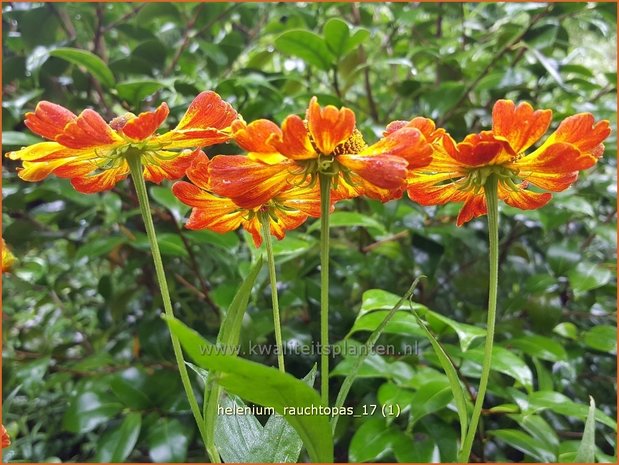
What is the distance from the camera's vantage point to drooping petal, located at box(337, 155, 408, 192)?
0.18 metres

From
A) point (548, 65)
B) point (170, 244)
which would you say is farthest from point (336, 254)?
point (548, 65)

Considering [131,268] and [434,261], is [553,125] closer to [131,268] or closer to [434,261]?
[434,261]

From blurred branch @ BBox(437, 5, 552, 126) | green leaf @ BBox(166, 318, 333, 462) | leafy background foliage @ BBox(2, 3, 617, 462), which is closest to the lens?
green leaf @ BBox(166, 318, 333, 462)

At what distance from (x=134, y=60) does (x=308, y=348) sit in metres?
0.34

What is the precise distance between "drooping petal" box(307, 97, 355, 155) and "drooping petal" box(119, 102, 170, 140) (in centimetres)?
5

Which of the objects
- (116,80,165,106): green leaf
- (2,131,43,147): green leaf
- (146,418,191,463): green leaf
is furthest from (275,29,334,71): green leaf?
(146,418,191,463): green leaf

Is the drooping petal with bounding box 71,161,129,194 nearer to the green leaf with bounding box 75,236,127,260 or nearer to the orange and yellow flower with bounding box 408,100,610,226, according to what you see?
the orange and yellow flower with bounding box 408,100,610,226

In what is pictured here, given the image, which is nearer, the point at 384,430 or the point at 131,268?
the point at 384,430

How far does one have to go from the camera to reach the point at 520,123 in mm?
197

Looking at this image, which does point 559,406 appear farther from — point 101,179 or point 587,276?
point 101,179

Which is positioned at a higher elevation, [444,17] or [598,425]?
[444,17]

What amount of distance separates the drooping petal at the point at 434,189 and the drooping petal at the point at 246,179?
0.18ft

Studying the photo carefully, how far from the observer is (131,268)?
548 millimetres

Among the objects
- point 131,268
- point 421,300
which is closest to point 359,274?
point 421,300
